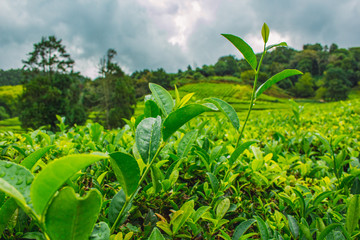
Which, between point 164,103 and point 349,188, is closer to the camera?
point 164,103

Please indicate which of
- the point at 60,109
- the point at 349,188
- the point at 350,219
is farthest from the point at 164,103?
the point at 60,109

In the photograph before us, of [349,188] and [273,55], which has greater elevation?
[273,55]

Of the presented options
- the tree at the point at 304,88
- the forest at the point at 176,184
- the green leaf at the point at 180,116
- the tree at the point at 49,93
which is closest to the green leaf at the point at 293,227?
the forest at the point at 176,184

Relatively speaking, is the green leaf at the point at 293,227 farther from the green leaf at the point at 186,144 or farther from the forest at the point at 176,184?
the green leaf at the point at 186,144

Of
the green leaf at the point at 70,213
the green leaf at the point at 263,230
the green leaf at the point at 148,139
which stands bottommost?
the green leaf at the point at 263,230

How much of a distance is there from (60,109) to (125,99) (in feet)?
29.1

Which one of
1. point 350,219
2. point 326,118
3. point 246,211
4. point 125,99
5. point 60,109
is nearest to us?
point 350,219

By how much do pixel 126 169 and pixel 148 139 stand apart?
12 centimetres

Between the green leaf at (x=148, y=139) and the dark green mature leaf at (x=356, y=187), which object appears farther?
the dark green mature leaf at (x=356, y=187)

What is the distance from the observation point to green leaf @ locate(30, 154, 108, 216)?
0.34 meters

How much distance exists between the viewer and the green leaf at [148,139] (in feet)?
1.88

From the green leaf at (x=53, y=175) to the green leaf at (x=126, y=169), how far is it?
0.35 feet

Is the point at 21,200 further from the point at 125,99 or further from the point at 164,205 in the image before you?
the point at 125,99

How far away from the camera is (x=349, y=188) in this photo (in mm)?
1048
